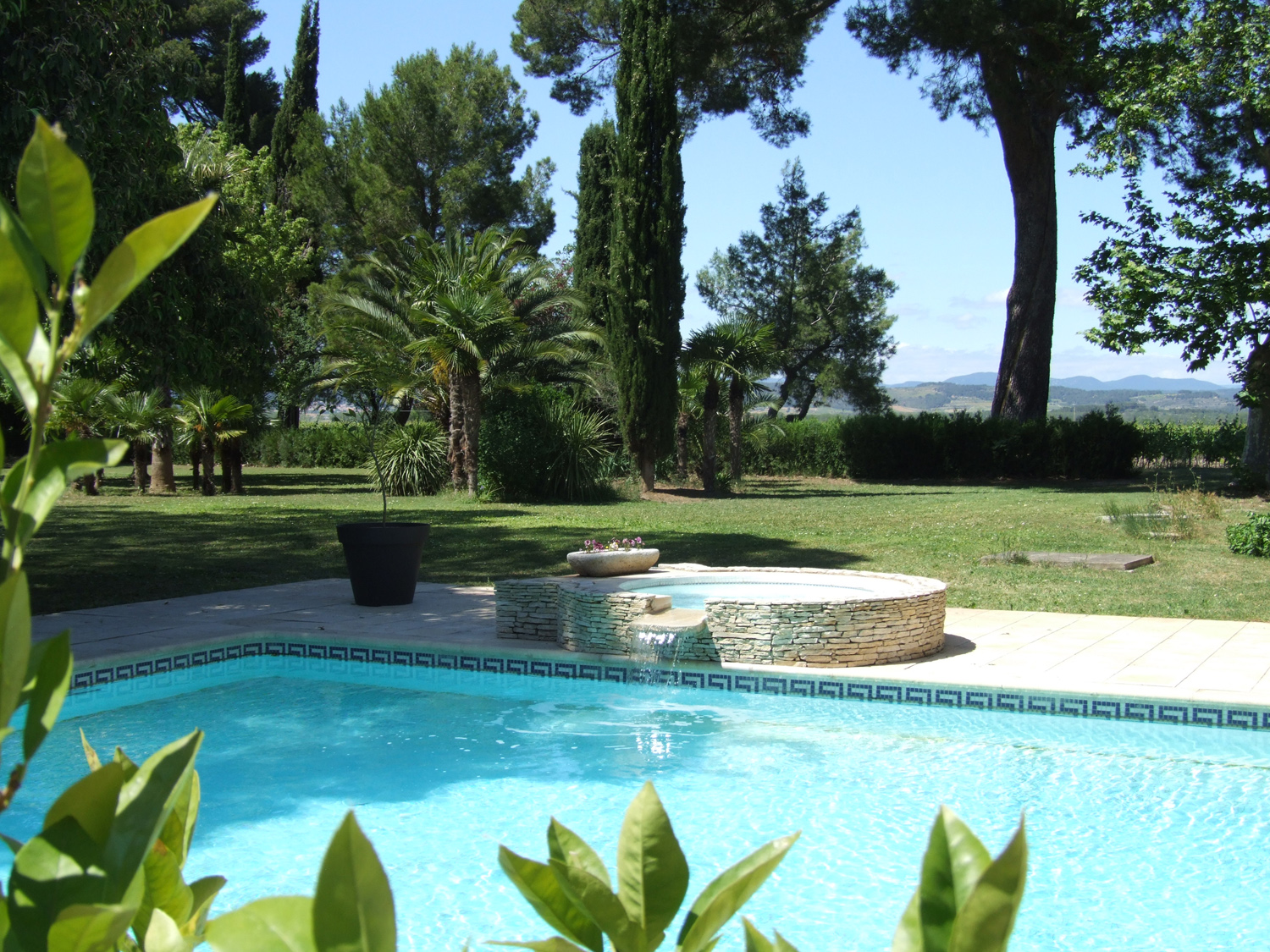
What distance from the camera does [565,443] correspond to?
1953cm

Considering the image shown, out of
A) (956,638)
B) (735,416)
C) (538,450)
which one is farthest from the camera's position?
(735,416)

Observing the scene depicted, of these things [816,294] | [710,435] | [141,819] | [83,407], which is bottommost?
[141,819]

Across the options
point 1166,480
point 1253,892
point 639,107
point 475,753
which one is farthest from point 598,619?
point 1166,480

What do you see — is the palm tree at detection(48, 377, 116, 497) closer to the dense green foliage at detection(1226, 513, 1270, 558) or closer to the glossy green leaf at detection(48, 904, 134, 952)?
the dense green foliage at detection(1226, 513, 1270, 558)

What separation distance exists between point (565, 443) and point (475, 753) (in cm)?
1373

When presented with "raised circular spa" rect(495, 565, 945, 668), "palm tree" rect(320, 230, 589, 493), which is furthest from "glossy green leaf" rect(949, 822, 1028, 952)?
"palm tree" rect(320, 230, 589, 493)

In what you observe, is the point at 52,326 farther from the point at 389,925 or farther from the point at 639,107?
the point at 639,107

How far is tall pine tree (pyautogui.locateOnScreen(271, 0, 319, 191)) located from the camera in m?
33.4

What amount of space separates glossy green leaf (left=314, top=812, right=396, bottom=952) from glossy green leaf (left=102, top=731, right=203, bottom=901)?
0.40ft

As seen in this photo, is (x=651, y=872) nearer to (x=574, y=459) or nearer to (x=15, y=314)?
(x=15, y=314)

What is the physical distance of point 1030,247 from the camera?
1034 inches

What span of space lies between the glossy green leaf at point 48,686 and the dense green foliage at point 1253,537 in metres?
13.1

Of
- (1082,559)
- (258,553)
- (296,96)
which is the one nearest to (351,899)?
(1082,559)

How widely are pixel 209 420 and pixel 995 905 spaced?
70.8ft
